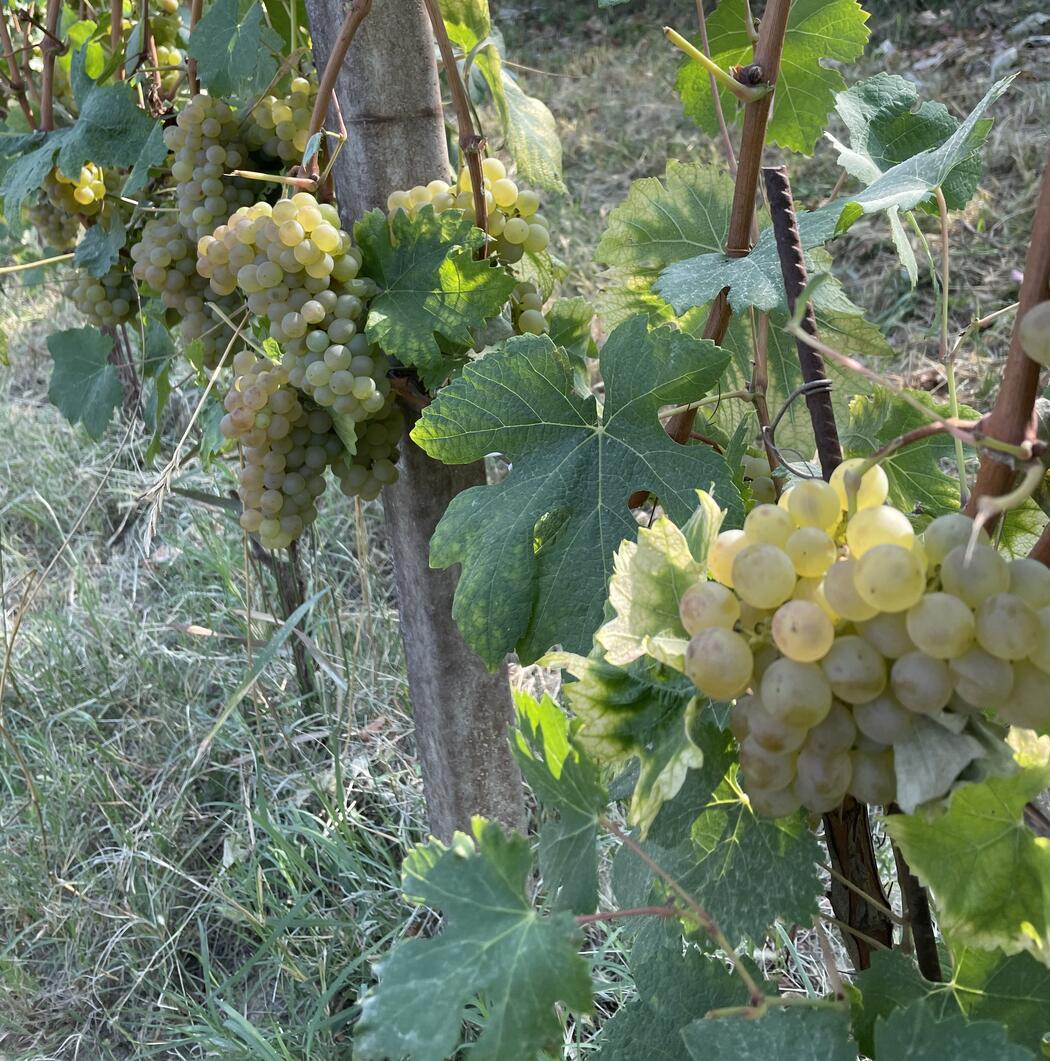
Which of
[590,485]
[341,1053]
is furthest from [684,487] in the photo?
[341,1053]

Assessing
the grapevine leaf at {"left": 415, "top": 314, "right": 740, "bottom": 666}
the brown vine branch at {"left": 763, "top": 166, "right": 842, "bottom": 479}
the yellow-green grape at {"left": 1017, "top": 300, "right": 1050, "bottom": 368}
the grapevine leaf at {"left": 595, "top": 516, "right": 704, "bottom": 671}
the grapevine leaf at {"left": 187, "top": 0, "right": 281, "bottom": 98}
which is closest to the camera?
the yellow-green grape at {"left": 1017, "top": 300, "right": 1050, "bottom": 368}

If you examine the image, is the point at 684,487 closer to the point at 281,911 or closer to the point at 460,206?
the point at 460,206

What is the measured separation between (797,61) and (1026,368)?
0.72m

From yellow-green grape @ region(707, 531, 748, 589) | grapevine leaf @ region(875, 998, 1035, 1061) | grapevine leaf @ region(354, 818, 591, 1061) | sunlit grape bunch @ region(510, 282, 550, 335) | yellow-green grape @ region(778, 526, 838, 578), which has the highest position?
yellow-green grape @ region(778, 526, 838, 578)

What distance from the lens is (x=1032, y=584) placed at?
1.25 feet

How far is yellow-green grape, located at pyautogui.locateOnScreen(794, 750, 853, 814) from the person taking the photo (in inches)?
15.9

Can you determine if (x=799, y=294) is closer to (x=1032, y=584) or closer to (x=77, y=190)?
(x=1032, y=584)

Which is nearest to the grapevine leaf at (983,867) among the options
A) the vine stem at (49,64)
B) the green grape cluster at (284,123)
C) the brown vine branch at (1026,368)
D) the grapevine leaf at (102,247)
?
the brown vine branch at (1026,368)

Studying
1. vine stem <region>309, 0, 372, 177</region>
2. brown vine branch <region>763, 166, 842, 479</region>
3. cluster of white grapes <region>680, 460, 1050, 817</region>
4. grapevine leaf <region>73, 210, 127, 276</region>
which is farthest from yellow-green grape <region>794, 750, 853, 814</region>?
grapevine leaf <region>73, 210, 127, 276</region>

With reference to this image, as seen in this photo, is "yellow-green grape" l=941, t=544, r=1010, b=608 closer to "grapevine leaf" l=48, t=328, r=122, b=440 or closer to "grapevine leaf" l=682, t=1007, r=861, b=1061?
"grapevine leaf" l=682, t=1007, r=861, b=1061

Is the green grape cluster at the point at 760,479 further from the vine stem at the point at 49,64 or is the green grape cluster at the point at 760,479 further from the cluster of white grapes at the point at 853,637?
the vine stem at the point at 49,64

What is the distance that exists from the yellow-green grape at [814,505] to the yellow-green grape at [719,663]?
0.18 feet

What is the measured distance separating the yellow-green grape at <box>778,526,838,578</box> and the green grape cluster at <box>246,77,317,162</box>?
821mm

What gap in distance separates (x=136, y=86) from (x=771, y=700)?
116 centimetres
